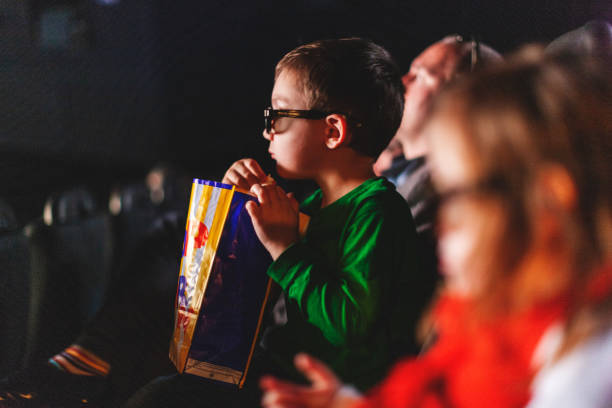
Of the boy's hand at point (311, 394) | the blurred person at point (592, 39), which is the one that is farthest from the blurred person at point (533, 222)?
the blurred person at point (592, 39)

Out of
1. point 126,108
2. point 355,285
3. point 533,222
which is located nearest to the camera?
point 533,222

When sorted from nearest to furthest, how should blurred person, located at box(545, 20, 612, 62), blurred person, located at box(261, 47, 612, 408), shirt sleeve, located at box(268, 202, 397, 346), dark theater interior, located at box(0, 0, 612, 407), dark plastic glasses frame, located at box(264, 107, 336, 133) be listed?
blurred person, located at box(261, 47, 612, 408), shirt sleeve, located at box(268, 202, 397, 346), dark plastic glasses frame, located at box(264, 107, 336, 133), blurred person, located at box(545, 20, 612, 62), dark theater interior, located at box(0, 0, 612, 407)

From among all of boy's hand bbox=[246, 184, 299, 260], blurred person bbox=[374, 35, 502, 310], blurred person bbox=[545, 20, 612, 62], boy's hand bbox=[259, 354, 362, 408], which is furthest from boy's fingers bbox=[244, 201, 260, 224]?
blurred person bbox=[545, 20, 612, 62]

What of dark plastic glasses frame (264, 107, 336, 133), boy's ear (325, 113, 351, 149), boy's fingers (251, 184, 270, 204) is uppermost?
dark plastic glasses frame (264, 107, 336, 133)

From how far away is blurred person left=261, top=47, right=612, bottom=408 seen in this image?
0.40 meters

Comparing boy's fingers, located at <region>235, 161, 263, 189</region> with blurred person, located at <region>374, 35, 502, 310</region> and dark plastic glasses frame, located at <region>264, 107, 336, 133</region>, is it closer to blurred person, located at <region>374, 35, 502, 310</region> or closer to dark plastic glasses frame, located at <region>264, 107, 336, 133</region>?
dark plastic glasses frame, located at <region>264, 107, 336, 133</region>

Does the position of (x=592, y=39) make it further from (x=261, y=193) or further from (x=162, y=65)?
(x=162, y=65)

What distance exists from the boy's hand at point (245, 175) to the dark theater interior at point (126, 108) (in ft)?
0.43

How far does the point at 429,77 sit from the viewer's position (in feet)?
3.98

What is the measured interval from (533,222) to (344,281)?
303mm

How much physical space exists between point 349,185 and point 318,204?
119mm

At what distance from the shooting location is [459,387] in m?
0.46

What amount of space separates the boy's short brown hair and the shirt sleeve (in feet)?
0.55

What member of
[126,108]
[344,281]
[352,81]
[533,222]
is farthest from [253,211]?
[126,108]
